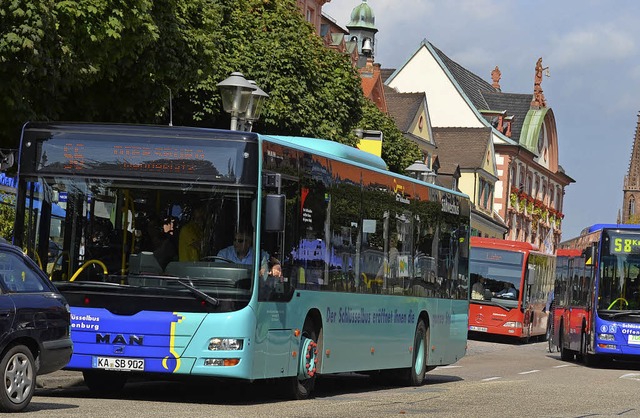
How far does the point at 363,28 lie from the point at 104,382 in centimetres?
9100

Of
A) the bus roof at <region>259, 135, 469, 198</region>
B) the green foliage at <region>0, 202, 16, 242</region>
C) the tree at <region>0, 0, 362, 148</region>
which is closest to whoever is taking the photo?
the bus roof at <region>259, 135, 469, 198</region>

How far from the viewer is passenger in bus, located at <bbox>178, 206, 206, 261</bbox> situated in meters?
15.0

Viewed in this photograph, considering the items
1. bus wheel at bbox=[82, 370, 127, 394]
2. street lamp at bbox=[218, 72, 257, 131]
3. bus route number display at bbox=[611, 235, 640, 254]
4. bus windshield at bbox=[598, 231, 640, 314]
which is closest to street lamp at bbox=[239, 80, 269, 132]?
street lamp at bbox=[218, 72, 257, 131]

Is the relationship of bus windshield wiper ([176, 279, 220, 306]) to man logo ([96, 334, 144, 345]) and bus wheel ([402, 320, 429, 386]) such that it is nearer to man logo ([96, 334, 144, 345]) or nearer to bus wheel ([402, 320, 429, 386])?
man logo ([96, 334, 144, 345])

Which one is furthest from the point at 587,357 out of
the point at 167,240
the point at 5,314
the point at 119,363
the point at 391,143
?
the point at 391,143

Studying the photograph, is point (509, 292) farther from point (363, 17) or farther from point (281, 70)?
point (363, 17)

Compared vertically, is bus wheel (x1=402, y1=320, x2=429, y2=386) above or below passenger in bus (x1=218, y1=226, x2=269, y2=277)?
below

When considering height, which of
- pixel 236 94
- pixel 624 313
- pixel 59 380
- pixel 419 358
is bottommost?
pixel 59 380

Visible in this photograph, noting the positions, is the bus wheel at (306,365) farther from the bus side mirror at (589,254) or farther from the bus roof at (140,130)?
Answer: the bus side mirror at (589,254)

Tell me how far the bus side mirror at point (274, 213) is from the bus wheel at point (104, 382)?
2917 mm

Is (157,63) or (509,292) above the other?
(157,63)

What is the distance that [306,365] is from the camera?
16.9 m

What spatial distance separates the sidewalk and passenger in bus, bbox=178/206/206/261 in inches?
122

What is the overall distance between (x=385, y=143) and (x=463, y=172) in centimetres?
3514
